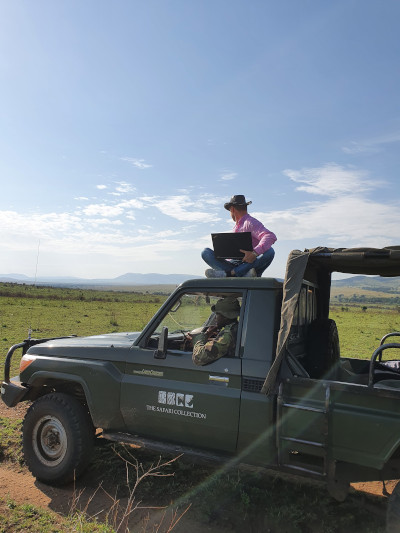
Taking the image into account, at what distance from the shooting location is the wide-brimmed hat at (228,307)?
4109 mm

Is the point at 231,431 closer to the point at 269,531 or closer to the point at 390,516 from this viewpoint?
the point at 269,531

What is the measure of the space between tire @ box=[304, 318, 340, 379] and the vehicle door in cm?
111

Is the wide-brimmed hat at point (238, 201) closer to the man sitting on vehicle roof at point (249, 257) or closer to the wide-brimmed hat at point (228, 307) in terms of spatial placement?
the man sitting on vehicle roof at point (249, 257)

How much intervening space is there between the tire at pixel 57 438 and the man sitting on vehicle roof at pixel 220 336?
4.86 ft

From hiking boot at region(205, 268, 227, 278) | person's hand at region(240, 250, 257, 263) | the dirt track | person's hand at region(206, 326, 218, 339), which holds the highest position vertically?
person's hand at region(240, 250, 257, 263)

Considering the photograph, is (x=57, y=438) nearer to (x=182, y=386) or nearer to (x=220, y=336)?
(x=182, y=386)

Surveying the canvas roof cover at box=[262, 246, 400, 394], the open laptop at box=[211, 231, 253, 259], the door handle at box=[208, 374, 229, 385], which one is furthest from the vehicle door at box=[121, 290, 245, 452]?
the open laptop at box=[211, 231, 253, 259]

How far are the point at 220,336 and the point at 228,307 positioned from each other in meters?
0.30

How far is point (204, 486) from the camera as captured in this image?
452cm

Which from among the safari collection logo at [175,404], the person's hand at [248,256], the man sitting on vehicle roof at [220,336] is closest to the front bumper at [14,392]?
the safari collection logo at [175,404]

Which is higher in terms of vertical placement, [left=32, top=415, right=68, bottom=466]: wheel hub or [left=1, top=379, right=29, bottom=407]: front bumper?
[left=1, top=379, right=29, bottom=407]: front bumper

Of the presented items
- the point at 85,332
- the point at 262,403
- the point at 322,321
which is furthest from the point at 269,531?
the point at 85,332

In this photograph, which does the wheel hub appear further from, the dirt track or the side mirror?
the side mirror

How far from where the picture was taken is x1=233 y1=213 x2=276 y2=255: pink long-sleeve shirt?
477 centimetres
